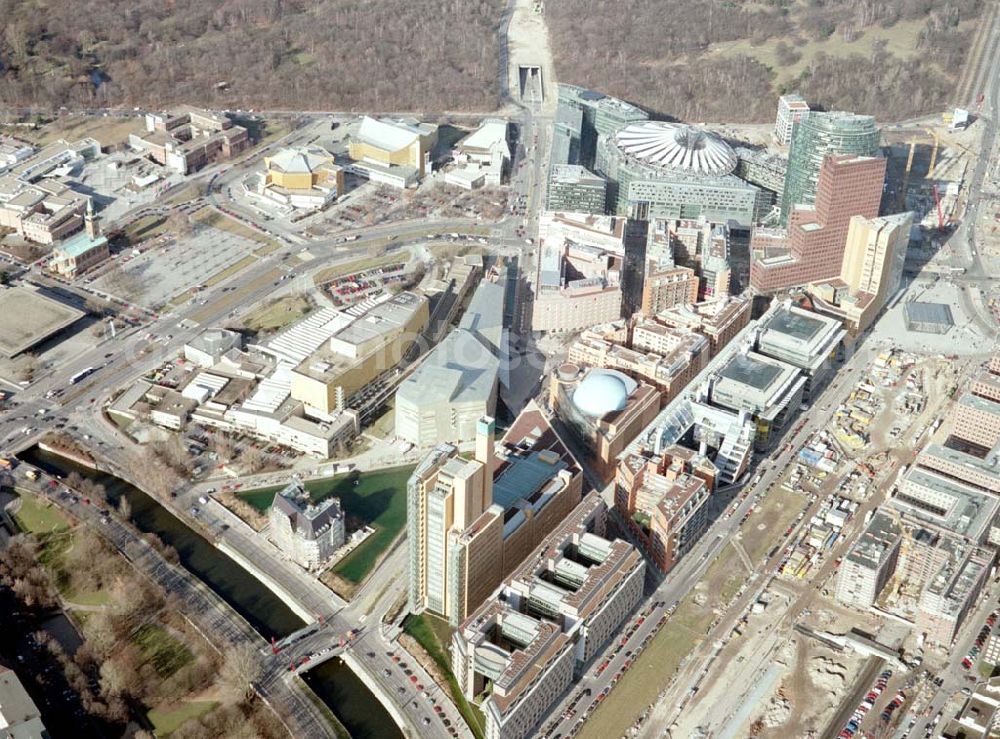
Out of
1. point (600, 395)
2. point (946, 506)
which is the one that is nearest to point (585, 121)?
point (600, 395)

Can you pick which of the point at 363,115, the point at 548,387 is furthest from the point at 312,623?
the point at 363,115

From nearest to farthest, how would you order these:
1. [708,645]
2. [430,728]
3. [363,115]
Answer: [430,728]
[708,645]
[363,115]

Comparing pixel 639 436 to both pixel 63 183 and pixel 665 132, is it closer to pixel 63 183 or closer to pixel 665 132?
pixel 665 132

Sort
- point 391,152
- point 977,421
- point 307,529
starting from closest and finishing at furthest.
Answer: point 307,529
point 977,421
point 391,152

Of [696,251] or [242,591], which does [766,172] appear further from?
[242,591]

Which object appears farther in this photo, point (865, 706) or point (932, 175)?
point (932, 175)

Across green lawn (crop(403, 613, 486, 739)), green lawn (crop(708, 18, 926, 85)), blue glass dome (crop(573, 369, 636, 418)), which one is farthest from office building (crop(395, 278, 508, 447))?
green lawn (crop(708, 18, 926, 85))

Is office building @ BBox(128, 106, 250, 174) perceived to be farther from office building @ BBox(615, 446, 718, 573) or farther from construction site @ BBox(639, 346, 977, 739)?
construction site @ BBox(639, 346, 977, 739)
